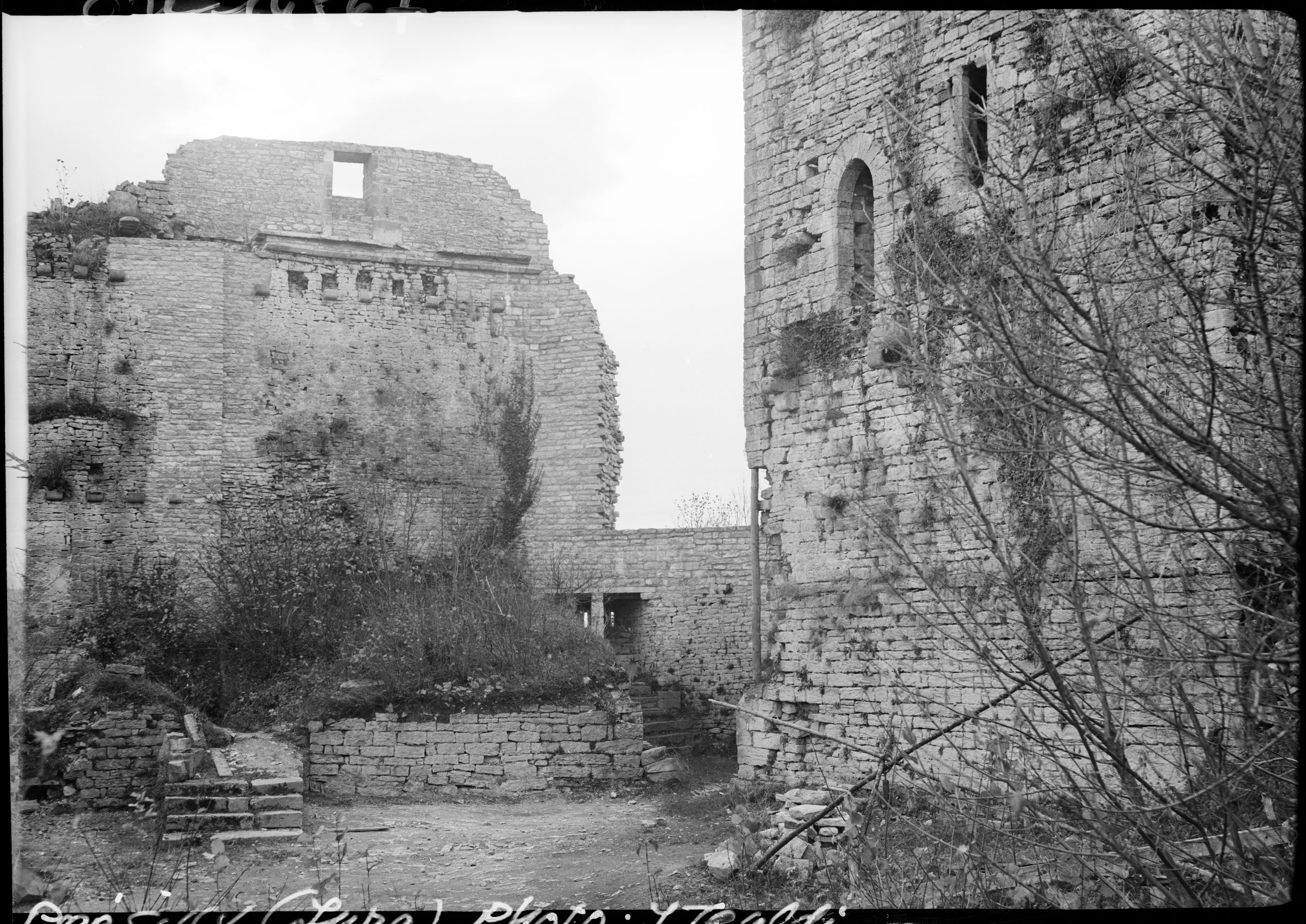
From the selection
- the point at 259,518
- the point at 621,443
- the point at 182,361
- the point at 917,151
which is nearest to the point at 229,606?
the point at 259,518

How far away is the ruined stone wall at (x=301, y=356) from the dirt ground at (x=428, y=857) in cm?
623

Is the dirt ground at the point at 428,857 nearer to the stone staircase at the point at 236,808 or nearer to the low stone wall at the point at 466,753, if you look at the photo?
the stone staircase at the point at 236,808

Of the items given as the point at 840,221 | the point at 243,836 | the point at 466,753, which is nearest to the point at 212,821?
Result: the point at 243,836

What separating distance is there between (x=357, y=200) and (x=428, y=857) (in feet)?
40.8

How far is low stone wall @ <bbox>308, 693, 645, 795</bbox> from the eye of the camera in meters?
11.9

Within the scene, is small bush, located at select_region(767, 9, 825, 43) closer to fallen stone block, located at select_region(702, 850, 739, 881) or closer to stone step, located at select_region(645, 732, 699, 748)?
fallen stone block, located at select_region(702, 850, 739, 881)

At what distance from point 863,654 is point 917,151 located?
4036 millimetres

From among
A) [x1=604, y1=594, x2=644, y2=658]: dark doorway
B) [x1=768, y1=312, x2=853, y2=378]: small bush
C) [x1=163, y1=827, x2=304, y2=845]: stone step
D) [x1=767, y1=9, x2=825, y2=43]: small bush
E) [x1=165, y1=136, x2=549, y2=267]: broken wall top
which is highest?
[x1=165, y1=136, x2=549, y2=267]: broken wall top

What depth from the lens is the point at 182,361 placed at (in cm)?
1681

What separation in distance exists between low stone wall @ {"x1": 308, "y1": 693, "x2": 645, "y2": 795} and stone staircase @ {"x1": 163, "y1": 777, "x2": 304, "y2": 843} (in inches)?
74.4

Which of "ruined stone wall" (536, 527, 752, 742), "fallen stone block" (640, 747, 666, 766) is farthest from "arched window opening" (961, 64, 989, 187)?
"ruined stone wall" (536, 527, 752, 742)

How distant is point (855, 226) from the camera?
9.70 m

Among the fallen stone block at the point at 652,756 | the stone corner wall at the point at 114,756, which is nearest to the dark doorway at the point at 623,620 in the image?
the fallen stone block at the point at 652,756

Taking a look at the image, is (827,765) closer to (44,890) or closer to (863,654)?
(863,654)
